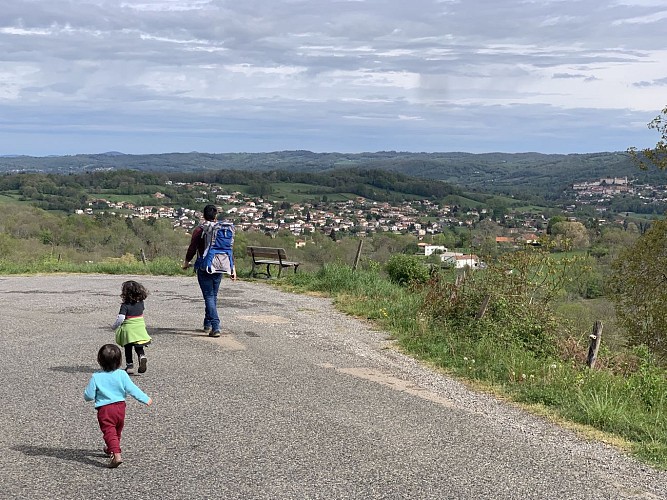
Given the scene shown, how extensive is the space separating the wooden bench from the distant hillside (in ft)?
304

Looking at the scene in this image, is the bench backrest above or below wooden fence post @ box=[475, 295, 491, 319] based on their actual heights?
below

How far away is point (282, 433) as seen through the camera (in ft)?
19.5

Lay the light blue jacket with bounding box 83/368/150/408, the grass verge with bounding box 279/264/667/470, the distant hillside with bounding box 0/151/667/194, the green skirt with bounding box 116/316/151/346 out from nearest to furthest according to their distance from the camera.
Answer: the light blue jacket with bounding box 83/368/150/408, the grass verge with bounding box 279/264/667/470, the green skirt with bounding box 116/316/151/346, the distant hillside with bounding box 0/151/667/194

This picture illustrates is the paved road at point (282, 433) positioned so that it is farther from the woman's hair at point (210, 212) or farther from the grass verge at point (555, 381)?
the woman's hair at point (210, 212)

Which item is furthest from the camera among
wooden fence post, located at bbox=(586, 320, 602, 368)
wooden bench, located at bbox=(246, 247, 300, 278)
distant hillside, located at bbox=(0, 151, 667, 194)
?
distant hillside, located at bbox=(0, 151, 667, 194)

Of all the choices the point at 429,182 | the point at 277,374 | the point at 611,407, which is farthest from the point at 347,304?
the point at 429,182

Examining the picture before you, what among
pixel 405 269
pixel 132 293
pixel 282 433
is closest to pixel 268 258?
pixel 405 269

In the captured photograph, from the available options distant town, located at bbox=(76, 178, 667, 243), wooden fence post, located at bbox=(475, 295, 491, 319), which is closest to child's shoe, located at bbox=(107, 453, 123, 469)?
wooden fence post, located at bbox=(475, 295, 491, 319)

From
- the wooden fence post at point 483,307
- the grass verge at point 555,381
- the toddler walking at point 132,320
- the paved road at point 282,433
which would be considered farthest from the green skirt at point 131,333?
the wooden fence post at point 483,307

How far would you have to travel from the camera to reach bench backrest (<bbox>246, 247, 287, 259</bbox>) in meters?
18.3

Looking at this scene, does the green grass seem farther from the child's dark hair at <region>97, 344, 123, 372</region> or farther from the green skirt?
the child's dark hair at <region>97, 344, 123, 372</region>

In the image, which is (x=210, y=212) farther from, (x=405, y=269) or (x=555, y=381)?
(x=405, y=269)

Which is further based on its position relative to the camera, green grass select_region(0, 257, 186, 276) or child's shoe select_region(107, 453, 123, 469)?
green grass select_region(0, 257, 186, 276)

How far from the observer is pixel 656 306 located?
758 inches
